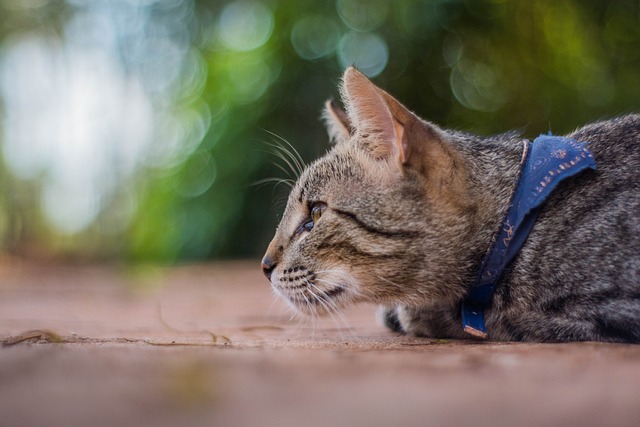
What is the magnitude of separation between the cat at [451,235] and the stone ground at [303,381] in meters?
0.17

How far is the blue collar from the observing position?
6.95ft

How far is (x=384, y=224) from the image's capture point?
2.20 metres

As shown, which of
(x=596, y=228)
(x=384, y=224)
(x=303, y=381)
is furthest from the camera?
(x=384, y=224)

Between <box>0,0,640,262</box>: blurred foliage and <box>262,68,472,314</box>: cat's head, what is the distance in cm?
336

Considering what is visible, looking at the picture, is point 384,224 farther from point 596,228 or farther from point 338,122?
point 338,122

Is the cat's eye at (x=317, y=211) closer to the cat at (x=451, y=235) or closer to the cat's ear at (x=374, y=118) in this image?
the cat at (x=451, y=235)

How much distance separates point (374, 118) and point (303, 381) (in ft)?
4.29

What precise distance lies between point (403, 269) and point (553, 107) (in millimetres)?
5250

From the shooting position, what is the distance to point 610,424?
3.08ft

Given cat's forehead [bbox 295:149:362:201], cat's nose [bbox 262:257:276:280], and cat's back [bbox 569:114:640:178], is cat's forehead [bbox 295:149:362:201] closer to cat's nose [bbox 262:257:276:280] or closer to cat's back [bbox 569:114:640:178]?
cat's nose [bbox 262:257:276:280]

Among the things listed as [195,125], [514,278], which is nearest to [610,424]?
[514,278]

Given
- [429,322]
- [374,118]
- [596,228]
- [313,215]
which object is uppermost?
[374,118]

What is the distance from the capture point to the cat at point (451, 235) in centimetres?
201

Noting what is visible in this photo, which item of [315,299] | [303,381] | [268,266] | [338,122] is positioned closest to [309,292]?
[315,299]
